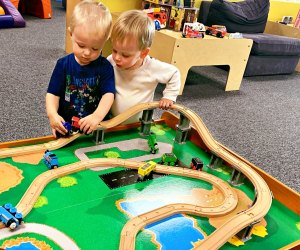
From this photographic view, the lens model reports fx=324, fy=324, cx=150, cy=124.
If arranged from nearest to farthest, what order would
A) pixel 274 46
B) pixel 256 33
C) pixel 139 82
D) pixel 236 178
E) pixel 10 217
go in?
pixel 10 217, pixel 236 178, pixel 139 82, pixel 274 46, pixel 256 33

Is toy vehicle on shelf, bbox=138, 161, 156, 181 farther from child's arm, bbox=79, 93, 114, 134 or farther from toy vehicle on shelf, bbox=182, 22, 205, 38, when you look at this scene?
toy vehicle on shelf, bbox=182, 22, 205, 38

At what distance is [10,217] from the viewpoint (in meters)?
0.62

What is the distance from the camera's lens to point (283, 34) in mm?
3141

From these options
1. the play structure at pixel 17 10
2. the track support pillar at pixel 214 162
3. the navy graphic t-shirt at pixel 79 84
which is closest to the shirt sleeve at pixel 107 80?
the navy graphic t-shirt at pixel 79 84

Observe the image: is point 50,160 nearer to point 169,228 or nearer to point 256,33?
point 169,228

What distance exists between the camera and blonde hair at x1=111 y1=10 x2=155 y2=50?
3.07ft

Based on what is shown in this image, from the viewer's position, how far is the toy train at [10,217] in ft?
2.04

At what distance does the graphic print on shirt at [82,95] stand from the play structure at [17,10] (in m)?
2.35

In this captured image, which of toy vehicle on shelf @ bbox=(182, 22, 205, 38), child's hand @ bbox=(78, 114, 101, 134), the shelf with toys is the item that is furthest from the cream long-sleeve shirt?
the shelf with toys

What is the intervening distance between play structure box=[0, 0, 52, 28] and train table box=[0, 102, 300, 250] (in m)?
2.47

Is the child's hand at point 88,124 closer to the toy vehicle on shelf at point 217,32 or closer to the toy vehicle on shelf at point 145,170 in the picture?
the toy vehicle on shelf at point 145,170

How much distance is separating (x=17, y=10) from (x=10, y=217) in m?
3.08

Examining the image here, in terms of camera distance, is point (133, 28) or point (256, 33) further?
point (256, 33)

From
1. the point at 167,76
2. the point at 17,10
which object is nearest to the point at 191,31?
the point at 167,76
